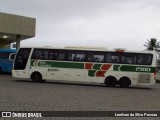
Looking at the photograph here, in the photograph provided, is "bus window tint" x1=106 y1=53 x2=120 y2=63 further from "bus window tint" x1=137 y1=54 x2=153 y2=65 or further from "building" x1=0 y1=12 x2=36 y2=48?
"building" x1=0 y1=12 x2=36 y2=48

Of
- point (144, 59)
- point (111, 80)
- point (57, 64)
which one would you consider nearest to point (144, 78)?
point (144, 59)

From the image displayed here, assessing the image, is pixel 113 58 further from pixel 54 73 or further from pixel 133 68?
pixel 54 73

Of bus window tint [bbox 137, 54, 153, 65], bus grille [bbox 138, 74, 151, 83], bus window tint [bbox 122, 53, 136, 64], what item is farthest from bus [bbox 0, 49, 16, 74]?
bus grille [bbox 138, 74, 151, 83]

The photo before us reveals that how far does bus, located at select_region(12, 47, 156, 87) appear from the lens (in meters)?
23.4

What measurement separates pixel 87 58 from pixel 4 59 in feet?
41.5

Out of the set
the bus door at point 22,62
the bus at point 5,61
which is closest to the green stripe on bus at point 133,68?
the bus door at point 22,62

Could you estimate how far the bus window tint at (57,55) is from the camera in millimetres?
24203

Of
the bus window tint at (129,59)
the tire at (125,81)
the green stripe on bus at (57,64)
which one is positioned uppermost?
the bus window tint at (129,59)

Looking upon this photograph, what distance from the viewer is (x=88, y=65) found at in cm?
2381

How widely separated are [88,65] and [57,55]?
222cm

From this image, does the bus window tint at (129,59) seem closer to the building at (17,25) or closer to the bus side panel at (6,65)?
the bus side panel at (6,65)

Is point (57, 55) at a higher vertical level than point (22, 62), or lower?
higher

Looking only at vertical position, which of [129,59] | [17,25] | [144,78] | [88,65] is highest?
[17,25]

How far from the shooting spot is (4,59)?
111 ft
